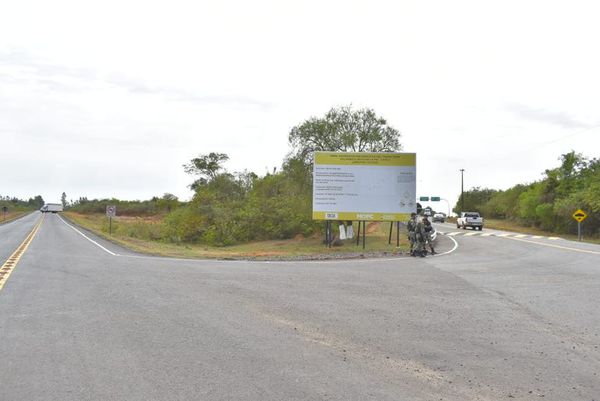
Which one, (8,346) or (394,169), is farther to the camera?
(394,169)

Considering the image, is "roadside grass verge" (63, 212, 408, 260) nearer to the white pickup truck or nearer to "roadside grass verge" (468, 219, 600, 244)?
the white pickup truck

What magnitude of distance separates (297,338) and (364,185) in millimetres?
22455

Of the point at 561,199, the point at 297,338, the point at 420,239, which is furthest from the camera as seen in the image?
the point at 561,199

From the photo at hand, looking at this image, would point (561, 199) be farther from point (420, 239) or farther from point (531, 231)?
point (420, 239)

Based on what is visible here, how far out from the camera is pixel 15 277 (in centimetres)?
1410

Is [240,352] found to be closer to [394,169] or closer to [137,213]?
[394,169]

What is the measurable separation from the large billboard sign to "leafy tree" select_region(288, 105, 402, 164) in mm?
6593

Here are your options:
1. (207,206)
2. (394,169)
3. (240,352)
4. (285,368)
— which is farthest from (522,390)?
(207,206)

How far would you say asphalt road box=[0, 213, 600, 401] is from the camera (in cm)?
541

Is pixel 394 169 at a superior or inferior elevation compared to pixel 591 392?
superior

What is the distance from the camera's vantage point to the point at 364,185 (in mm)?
29594

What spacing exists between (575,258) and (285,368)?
58.9ft

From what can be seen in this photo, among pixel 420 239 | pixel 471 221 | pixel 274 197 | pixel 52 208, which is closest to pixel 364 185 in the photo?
pixel 420 239

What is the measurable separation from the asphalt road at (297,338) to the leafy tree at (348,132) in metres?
22.1
